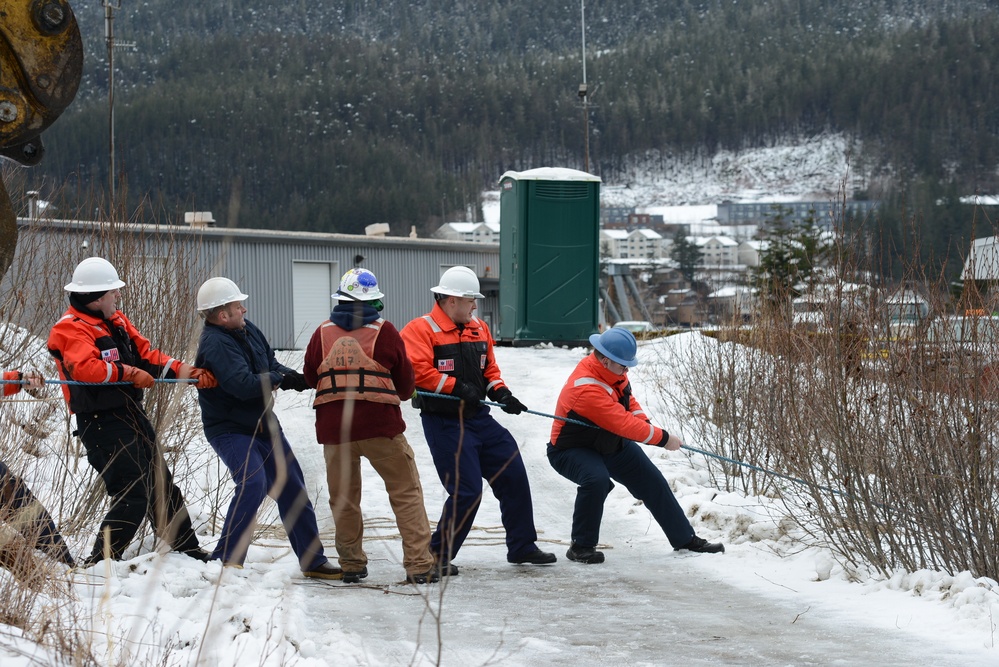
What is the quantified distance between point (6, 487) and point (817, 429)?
4.89 m

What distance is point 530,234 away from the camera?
21109mm

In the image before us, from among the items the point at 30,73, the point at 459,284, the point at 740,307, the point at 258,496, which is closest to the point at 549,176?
the point at 740,307

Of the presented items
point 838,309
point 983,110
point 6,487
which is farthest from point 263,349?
point 983,110

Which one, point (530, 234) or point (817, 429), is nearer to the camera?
point (817, 429)

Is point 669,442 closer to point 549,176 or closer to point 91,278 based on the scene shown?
point 91,278

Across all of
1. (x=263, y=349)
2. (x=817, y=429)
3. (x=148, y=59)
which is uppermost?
(x=148, y=59)

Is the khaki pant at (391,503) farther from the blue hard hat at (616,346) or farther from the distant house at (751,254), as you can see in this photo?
the distant house at (751,254)

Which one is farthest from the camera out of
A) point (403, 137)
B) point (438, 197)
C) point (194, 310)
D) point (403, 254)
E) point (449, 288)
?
point (403, 137)

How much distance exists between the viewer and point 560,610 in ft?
21.5

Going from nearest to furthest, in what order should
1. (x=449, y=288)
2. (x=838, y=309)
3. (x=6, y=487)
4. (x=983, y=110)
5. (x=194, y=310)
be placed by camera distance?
1. (x=6, y=487)
2. (x=838, y=309)
3. (x=449, y=288)
4. (x=194, y=310)
5. (x=983, y=110)

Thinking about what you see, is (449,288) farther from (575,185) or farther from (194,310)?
(575,185)

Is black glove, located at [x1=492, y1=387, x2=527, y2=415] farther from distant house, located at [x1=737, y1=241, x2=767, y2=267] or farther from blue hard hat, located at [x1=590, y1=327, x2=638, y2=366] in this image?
distant house, located at [x1=737, y1=241, x2=767, y2=267]

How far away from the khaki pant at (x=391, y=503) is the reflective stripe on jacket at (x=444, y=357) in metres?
0.48

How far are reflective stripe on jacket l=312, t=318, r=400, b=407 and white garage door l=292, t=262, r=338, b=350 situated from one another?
25.5m
